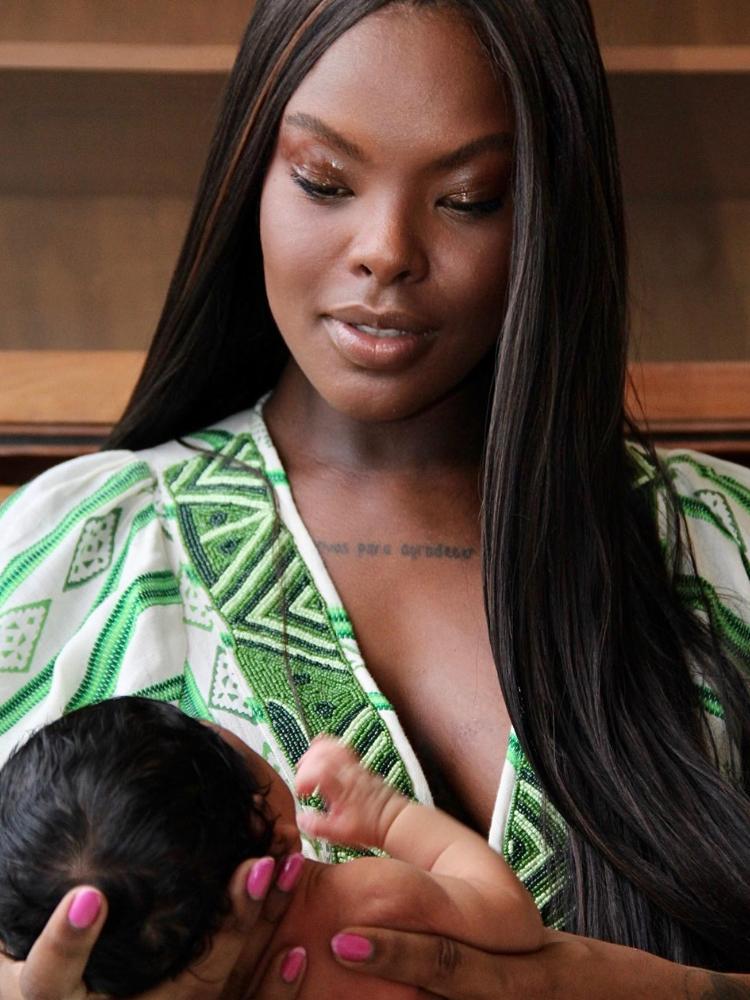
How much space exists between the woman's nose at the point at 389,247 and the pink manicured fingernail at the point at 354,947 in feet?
1.70

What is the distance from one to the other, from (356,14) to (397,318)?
0.78 ft

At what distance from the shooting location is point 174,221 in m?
1.86

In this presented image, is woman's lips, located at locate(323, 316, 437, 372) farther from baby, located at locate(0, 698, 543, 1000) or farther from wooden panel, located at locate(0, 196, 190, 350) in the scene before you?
wooden panel, located at locate(0, 196, 190, 350)

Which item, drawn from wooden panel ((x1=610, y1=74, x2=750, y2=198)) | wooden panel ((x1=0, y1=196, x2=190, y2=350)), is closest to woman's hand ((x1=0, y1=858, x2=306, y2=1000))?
wooden panel ((x1=0, y1=196, x2=190, y2=350))

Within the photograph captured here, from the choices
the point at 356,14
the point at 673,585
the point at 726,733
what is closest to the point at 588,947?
the point at 726,733

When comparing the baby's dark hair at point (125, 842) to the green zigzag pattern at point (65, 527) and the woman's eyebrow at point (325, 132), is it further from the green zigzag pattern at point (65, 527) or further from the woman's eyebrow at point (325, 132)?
the woman's eyebrow at point (325, 132)

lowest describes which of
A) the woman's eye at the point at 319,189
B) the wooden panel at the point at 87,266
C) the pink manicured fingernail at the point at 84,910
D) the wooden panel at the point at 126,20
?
the pink manicured fingernail at the point at 84,910

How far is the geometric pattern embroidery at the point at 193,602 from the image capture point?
131 centimetres

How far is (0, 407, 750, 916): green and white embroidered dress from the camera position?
1233mm

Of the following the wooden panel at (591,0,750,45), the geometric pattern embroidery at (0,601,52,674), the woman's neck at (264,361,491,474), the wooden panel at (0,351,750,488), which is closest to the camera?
the geometric pattern embroidery at (0,601,52,674)

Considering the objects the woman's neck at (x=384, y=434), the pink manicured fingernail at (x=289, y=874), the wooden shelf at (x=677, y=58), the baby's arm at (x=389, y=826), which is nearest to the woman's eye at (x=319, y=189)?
the woman's neck at (x=384, y=434)

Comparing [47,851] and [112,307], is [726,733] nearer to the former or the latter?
[47,851]

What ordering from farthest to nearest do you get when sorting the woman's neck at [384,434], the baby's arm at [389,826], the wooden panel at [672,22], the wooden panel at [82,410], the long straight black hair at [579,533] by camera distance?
the wooden panel at [672,22]
the wooden panel at [82,410]
the woman's neck at [384,434]
the long straight black hair at [579,533]
the baby's arm at [389,826]

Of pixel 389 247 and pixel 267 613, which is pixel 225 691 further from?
pixel 389 247
